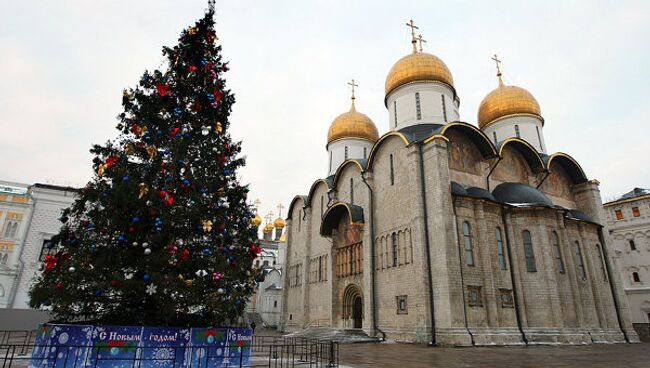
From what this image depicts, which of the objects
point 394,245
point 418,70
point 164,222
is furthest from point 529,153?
point 164,222

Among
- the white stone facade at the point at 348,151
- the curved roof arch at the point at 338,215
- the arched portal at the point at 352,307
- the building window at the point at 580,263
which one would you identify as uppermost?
the white stone facade at the point at 348,151

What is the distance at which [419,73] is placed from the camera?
2362 cm

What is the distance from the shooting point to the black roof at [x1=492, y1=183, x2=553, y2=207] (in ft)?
59.0

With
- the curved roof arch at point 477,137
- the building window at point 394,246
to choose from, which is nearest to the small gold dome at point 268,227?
the building window at point 394,246

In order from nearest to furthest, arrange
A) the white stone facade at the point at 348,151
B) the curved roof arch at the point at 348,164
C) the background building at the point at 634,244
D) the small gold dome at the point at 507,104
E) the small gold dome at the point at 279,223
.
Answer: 1. the curved roof arch at the point at 348,164
2. the small gold dome at the point at 507,104
3. the white stone facade at the point at 348,151
4. the background building at the point at 634,244
5. the small gold dome at the point at 279,223

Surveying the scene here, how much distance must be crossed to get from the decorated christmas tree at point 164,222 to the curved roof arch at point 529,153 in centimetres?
1703

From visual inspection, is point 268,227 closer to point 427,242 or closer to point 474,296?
point 427,242

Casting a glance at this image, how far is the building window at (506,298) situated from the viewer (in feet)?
53.8

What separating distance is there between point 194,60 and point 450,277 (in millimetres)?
12169

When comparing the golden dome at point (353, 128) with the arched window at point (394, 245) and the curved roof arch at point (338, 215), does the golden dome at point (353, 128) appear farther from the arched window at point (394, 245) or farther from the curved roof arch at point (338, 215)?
the arched window at point (394, 245)

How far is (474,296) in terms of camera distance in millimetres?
15805

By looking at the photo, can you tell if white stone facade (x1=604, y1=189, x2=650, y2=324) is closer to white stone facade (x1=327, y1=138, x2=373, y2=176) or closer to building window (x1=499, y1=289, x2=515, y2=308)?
building window (x1=499, y1=289, x2=515, y2=308)

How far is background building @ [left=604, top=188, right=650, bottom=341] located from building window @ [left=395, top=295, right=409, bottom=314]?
2272 cm

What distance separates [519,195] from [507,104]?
9457 millimetres
